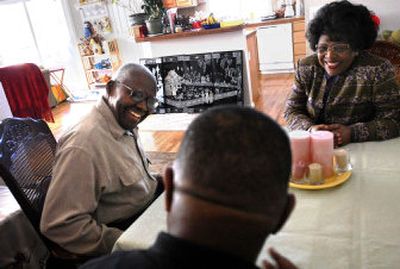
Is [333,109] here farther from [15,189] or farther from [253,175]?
[15,189]

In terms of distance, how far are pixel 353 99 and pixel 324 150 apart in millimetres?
552

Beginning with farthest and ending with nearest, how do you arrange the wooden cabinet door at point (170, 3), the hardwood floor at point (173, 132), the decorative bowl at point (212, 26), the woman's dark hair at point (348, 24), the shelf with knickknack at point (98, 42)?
1. the shelf with knickknack at point (98, 42)
2. the wooden cabinet door at point (170, 3)
3. the decorative bowl at point (212, 26)
4. the hardwood floor at point (173, 132)
5. the woman's dark hair at point (348, 24)

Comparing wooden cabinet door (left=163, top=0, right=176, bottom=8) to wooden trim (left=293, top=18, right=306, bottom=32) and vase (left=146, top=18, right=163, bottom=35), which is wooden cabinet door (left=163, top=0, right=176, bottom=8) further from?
wooden trim (left=293, top=18, right=306, bottom=32)

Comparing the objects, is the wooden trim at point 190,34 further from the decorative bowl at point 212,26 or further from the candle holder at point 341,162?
the candle holder at point 341,162

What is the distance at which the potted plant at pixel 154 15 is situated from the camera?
4117 millimetres

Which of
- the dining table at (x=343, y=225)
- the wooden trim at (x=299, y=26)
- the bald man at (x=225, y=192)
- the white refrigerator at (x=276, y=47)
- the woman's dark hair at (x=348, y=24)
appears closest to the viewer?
the bald man at (x=225, y=192)

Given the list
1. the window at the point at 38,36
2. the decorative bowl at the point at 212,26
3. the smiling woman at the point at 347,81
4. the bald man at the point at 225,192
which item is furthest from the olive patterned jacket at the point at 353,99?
the window at the point at 38,36

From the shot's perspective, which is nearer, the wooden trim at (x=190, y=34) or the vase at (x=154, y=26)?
the wooden trim at (x=190, y=34)

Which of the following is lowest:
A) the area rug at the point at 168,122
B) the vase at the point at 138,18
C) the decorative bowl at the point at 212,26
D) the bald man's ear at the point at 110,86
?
the area rug at the point at 168,122

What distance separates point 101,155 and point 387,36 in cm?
334

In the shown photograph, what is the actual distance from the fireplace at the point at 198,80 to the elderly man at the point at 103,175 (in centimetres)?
260

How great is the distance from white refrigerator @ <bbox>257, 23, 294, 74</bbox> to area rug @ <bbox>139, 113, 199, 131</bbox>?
7.28 feet

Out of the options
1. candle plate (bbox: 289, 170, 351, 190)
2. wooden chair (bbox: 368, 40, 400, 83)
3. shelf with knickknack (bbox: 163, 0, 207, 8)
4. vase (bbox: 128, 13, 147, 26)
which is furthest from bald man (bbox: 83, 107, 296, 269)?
shelf with knickknack (bbox: 163, 0, 207, 8)

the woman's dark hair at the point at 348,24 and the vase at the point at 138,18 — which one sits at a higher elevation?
the vase at the point at 138,18
